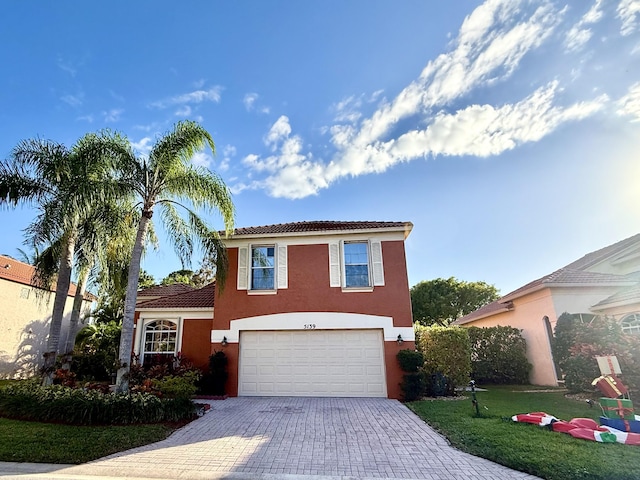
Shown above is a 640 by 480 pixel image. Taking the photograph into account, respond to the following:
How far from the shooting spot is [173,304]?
47.5 feet

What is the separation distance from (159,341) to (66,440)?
25.8 feet

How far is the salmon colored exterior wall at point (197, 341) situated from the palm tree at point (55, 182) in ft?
14.2

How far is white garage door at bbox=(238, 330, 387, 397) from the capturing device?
12242mm

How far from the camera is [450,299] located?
35469 millimetres

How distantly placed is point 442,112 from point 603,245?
1368 centimetres

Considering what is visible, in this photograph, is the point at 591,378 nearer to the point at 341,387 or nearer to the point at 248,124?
the point at 341,387

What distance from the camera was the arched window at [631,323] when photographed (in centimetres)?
1200

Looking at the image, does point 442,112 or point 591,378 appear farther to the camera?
point 442,112

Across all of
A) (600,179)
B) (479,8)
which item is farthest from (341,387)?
(479,8)

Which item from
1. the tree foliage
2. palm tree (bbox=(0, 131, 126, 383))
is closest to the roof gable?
palm tree (bbox=(0, 131, 126, 383))

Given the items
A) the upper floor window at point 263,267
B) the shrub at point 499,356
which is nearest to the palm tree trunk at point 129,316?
the upper floor window at point 263,267

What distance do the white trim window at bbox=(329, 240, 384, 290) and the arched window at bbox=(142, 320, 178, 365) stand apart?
23.6ft

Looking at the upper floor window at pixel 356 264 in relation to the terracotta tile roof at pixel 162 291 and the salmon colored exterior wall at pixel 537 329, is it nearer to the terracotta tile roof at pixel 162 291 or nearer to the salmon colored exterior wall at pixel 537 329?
the salmon colored exterior wall at pixel 537 329

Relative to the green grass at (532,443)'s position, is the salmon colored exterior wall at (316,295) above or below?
above
